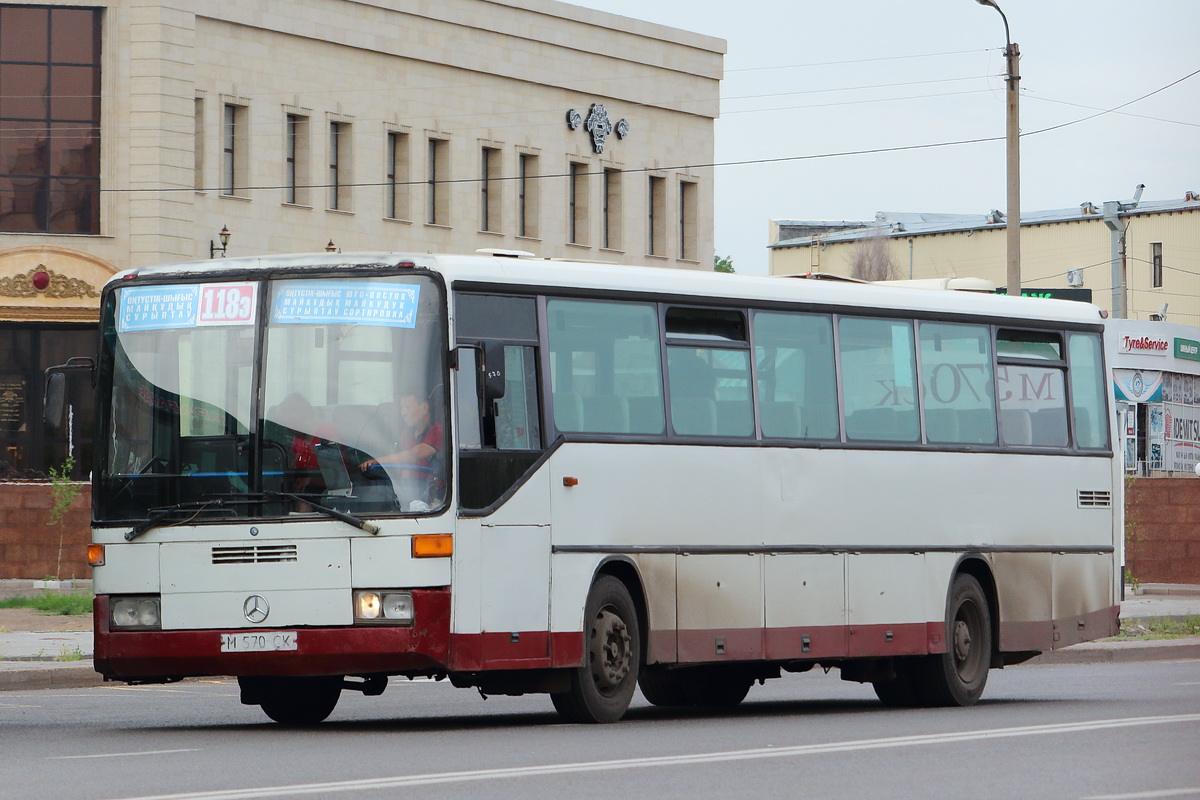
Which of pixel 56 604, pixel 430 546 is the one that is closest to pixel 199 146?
pixel 56 604

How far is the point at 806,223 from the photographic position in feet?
384

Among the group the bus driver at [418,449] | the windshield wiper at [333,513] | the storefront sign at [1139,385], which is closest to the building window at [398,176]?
the storefront sign at [1139,385]

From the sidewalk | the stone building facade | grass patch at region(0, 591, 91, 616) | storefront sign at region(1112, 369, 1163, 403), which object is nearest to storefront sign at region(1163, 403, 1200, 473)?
storefront sign at region(1112, 369, 1163, 403)

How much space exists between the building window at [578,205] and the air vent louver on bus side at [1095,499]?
44.5 m

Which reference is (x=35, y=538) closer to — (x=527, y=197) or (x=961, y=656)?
(x=961, y=656)

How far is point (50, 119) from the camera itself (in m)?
49.8

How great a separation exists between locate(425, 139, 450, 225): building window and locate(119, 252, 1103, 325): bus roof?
4100 cm

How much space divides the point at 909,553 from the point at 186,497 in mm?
5847

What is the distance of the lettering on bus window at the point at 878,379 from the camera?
→ 17.6m

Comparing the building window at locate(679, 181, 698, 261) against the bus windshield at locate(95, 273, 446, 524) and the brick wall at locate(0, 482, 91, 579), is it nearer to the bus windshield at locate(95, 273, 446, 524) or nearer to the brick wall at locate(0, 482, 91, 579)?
the brick wall at locate(0, 482, 91, 579)

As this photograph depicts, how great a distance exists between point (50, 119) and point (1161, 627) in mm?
29557

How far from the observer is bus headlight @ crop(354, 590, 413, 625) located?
1425 cm

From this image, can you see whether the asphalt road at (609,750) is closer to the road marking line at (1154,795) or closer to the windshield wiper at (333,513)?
the road marking line at (1154,795)

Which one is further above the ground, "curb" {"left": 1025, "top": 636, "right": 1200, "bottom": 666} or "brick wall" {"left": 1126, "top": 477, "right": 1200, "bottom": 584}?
"brick wall" {"left": 1126, "top": 477, "right": 1200, "bottom": 584}
